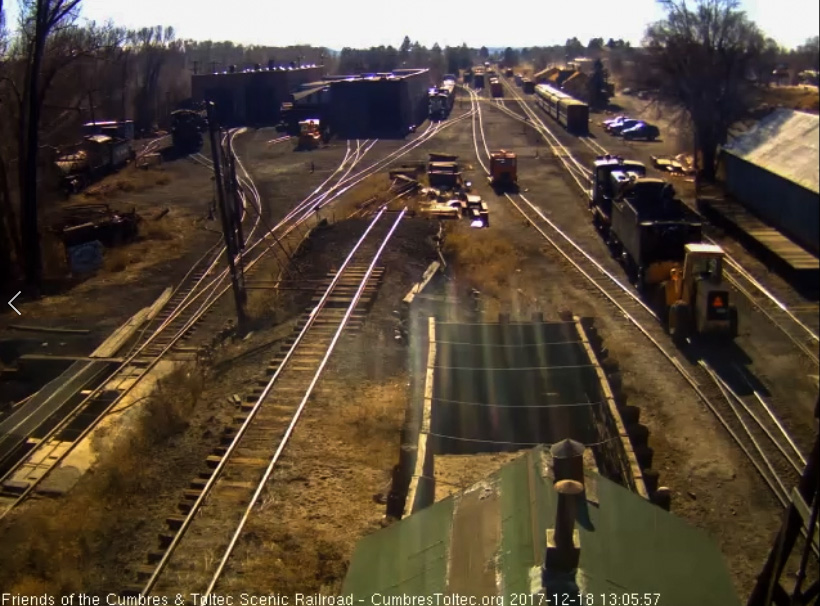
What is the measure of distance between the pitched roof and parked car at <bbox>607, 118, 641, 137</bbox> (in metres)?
46.6

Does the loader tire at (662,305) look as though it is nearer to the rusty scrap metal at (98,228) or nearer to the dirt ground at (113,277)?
the dirt ground at (113,277)

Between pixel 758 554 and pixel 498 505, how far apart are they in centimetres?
543

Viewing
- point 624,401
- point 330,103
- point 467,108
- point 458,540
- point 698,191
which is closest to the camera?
point 458,540

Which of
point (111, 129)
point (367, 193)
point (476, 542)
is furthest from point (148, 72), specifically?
point (476, 542)

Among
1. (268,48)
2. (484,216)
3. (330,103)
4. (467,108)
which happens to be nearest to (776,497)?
(484,216)

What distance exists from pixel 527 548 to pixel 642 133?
46.4 m

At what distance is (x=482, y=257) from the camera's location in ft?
73.6

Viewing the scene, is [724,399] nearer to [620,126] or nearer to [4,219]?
[4,219]

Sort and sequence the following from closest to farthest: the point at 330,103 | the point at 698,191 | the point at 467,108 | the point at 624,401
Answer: the point at 624,401 → the point at 698,191 → the point at 330,103 → the point at 467,108

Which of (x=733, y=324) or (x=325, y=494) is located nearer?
(x=325, y=494)

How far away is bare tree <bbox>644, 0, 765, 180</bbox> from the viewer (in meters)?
7.65

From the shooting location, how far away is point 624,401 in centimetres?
1206

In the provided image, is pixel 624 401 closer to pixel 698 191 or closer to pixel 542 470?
pixel 542 470

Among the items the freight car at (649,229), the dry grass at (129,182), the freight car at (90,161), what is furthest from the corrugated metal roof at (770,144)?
the freight car at (90,161)
